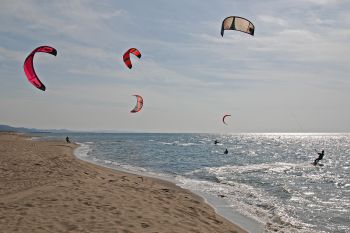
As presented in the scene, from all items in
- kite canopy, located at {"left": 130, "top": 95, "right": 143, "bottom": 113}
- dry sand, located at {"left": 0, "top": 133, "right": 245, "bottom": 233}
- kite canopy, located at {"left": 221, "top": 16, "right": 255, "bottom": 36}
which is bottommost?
dry sand, located at {"left": 0, "top": 133, "right": 245, "bottom": 233}

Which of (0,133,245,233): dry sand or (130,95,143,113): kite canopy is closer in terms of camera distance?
(0,133,245,233): dry sand

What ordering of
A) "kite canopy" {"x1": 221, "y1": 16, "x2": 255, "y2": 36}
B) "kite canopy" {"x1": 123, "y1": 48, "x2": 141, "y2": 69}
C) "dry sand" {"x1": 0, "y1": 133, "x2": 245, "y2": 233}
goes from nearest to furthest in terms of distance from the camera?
"dry sand" {"x1": 0, "y1": 133, "x2": 245, "y2": 233} → "kite canopy" {"x1": 221, "y1": 16, "x2": 255, "y2": 36} → "kite canopy" {"x1": 123, "y1": 48, "x2": 141, "y2": 69}

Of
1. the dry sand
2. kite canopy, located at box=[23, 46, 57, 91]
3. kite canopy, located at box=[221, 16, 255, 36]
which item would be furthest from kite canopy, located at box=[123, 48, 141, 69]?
the dry sand

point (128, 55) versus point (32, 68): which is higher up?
point (128, 55)

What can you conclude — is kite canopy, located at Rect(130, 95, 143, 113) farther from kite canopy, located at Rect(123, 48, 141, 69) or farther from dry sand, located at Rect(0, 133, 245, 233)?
dry sand, located at Rect(0, 133, 245, 233)

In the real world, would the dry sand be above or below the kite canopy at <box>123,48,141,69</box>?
below

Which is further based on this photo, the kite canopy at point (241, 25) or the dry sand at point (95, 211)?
the kite canopy at point (241, 25)

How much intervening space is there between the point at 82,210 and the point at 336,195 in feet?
52.9

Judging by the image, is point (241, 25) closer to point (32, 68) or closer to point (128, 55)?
point (32, 68)

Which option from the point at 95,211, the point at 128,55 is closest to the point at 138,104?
the point at 128,55

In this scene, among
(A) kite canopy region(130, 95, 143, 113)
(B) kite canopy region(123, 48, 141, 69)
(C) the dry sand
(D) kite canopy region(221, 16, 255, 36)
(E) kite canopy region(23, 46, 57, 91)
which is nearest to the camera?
(C) the dry sand

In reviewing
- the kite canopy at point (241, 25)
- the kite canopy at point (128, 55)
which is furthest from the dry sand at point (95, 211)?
the kite canopy at point (128, 55)

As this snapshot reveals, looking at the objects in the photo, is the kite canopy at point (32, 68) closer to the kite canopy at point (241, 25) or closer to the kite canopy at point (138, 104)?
the kite canopy at point (241, 25)

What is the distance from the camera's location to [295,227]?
38.9 feet
